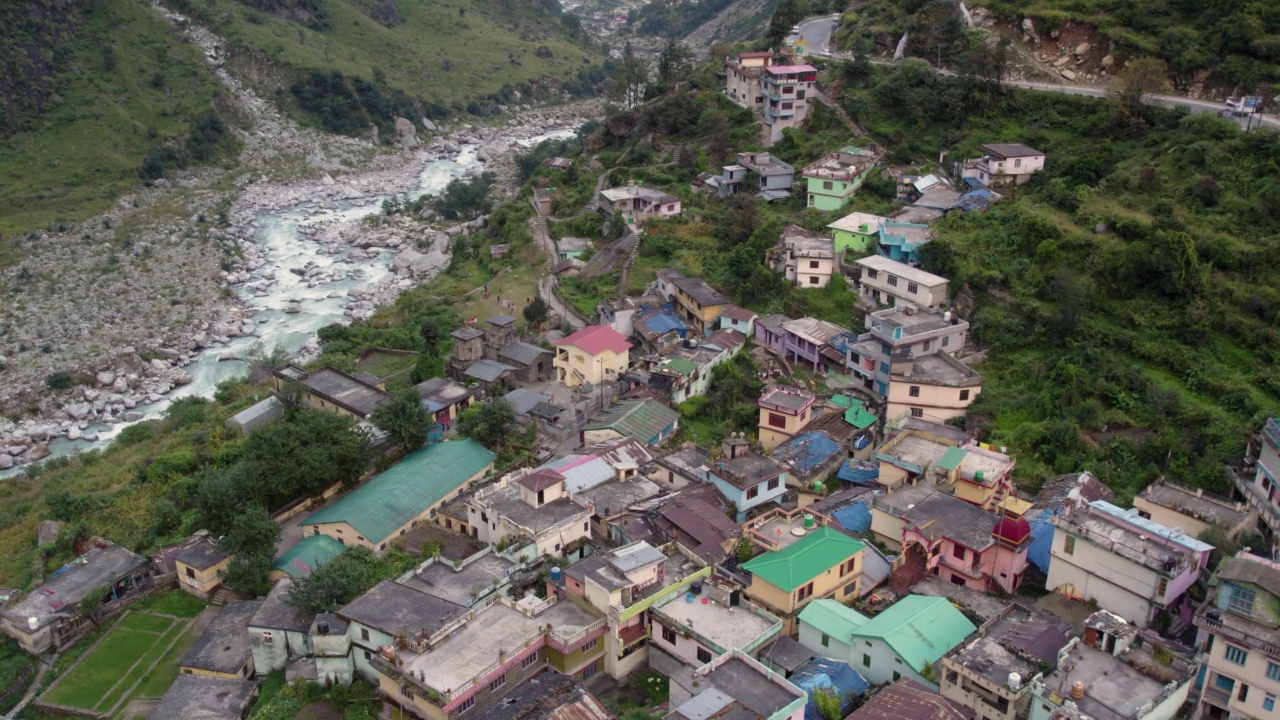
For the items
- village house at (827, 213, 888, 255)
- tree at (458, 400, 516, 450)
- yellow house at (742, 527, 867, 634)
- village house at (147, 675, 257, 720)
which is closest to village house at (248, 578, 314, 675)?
village house at (147, 675, 257, 720)

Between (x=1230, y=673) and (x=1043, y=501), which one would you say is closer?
(x=1230, y=673)

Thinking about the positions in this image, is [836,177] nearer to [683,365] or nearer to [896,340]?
[683,365]

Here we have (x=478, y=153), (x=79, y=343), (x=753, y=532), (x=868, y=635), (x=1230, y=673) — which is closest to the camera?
(x=1230, y=673)

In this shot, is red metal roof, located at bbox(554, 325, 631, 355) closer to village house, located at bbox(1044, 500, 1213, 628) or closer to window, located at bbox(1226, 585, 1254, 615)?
village house, located at bbox(1044, 500, 1213, 628)

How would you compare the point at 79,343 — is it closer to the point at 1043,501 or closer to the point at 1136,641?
the point at 1043,501

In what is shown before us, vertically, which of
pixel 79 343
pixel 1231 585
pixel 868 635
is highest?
pixel 1231 585

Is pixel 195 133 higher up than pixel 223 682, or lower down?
higher up

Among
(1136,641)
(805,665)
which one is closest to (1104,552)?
(1136,641)

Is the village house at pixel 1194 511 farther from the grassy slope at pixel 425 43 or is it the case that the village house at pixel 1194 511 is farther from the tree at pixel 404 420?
the grassy slope at pixel 425 43

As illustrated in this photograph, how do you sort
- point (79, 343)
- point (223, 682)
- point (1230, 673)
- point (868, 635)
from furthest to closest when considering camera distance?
1. point (79, 343)
2. point (223, 682)
3. point (868, 635)
4. point (1230, 673)
